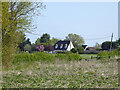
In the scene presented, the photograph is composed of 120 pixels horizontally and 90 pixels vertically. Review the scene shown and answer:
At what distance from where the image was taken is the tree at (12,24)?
1030 cm

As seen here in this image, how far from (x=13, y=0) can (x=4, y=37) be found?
2337mm

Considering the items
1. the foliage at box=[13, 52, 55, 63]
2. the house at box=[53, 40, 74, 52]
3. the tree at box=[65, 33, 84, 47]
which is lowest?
A: the foliage at box=[13, 52, 55, 63]

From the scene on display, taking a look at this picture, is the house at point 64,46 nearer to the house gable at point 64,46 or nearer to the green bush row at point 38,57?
the house gable at point 64,46

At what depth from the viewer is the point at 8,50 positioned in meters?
10.3

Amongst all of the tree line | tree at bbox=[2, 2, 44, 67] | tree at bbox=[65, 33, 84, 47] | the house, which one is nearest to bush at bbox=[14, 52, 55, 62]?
tree at bbox=[2, 2, 44, 67]

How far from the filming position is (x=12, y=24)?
10758 millimetres

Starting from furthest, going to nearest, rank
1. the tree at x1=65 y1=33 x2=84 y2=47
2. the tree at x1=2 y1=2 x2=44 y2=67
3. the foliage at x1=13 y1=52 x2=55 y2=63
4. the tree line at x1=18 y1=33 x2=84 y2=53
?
the tree at x1=65 y1=33 x2=84 y2=47
the tree line at x1=18 y1=33 x2=84 y2=53
the foliage at x1=13 y1=52 x2=55 y2=63
the tree at x1=2 y1=2 x2=44 y2=67

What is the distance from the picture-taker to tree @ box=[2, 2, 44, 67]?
1030 cm

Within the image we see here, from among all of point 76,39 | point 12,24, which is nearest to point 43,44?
point 76,39

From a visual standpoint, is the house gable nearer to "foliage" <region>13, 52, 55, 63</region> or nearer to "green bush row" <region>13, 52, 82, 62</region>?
"green bush row" <region>13, 52, 82, 62</region>

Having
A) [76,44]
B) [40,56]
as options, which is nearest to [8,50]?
[40,56]

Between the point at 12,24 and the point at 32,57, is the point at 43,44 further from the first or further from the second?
the point at 12,24

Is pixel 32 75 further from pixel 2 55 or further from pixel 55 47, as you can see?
pixel 55 47

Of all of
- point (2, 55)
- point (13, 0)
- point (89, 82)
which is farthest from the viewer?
point (13, 0)
